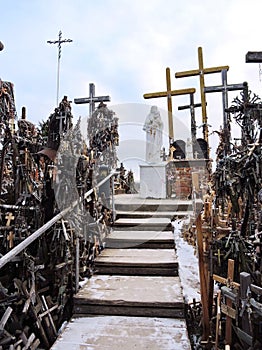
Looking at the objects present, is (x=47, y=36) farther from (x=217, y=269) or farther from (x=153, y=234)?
(x=217, y=269)

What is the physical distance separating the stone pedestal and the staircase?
120 inches

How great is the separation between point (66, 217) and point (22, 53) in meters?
5.22

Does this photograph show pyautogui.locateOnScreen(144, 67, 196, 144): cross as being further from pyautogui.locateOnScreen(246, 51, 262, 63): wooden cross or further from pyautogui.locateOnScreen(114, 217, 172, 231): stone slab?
pyautogui.locateOnScreen(246, 51, 262, 63): wooden cross

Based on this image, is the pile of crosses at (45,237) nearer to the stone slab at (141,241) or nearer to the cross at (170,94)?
the stone slab at (141,241)

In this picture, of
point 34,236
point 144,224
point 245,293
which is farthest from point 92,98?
point 245,293

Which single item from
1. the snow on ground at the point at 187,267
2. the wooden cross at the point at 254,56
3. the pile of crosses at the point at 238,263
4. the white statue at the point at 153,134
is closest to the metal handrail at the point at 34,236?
the pile of crosses at the point at 238,263

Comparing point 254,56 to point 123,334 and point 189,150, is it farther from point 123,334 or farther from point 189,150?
point 189,150

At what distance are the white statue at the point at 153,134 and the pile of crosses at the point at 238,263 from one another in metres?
4.45

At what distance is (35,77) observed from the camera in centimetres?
841

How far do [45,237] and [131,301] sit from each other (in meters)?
1.05

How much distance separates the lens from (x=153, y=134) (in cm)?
852

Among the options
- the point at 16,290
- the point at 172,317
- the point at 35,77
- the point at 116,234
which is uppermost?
the point at 35,77

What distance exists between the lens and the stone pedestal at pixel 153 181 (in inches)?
303

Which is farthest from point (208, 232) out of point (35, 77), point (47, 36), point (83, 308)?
point (35, 77)
